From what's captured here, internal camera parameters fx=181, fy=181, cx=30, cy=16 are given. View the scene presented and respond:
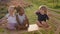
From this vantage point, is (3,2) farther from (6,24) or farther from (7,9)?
(6,24)

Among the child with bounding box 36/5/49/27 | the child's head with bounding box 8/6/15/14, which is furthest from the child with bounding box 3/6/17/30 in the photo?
the child with bounding box 36/5/49/27

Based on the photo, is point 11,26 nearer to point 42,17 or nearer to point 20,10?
point 20,10

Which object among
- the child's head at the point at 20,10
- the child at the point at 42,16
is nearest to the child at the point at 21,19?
the child's head at the point at 20,10

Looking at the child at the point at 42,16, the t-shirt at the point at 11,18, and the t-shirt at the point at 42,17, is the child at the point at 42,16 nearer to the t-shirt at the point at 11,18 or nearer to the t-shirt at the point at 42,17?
the t-shirt at the point at 42,17

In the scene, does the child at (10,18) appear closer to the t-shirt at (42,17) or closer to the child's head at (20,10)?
the child's head at (20,10)

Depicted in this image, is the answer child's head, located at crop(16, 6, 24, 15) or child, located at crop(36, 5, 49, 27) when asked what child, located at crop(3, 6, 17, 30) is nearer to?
child's head, located at crop(16, 6, 24, 15)

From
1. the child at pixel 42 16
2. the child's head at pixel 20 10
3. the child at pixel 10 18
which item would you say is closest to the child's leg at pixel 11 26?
the child at pixel 10 18

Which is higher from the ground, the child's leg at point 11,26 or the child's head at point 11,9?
the child's head at point 11,9

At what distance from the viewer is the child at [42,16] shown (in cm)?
155

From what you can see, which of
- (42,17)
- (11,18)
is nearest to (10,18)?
(11,18)

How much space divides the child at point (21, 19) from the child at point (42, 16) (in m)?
0.11

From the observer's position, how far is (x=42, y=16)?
1.56m

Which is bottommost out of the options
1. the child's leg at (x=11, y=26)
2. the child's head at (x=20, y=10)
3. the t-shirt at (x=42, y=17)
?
the child's leg at (x=11, y=26)

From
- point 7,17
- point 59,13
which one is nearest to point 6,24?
point 7,17
